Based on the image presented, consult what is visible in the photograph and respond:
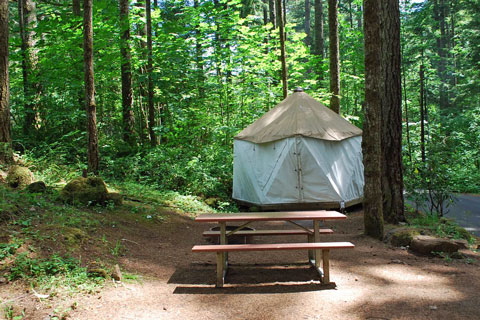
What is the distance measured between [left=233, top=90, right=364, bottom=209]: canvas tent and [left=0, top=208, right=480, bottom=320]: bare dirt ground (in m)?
3.88

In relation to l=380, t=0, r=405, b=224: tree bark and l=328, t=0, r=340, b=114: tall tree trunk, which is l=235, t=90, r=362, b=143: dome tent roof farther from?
l=380, t=0, r=405, b=224: tree bark

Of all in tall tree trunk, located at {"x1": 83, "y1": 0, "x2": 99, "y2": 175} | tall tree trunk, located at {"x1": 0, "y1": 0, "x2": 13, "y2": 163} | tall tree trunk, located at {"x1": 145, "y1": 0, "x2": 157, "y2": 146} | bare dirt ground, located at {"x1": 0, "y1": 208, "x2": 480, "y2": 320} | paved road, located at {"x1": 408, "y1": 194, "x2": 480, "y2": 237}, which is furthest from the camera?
tall tree trunk, located at {"x1": 145, "y1": 0, "x2": 157, "y2": 146}

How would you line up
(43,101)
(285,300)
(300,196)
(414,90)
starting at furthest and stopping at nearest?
(414,90), (43,101), (300,196), (285,300)

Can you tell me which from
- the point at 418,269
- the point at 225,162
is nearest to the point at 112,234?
the point at 418,269

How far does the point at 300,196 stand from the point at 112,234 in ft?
17.4

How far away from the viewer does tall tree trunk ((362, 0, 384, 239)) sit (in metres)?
5.70

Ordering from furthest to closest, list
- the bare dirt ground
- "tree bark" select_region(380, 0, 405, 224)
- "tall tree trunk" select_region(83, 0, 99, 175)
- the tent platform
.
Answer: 1. the tent platform
2. "tall tree trunk" select_region(83, 0, 99, 175)
3. "tree bark" select_region(380, 0, 405, 224)
4. the bare dirt ground

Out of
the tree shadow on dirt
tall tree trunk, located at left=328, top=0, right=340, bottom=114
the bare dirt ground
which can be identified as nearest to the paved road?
the bare dirt ground

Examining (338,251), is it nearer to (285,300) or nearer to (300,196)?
(285,300)

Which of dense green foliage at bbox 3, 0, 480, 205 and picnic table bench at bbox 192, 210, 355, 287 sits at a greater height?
dense green foliage at bbox 3, 0, 480, 205

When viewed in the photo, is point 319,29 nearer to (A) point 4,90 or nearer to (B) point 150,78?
(B) point 150,78

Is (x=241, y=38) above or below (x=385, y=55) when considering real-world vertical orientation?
above

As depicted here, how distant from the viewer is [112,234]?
4.91m

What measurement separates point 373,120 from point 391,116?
119 cm
